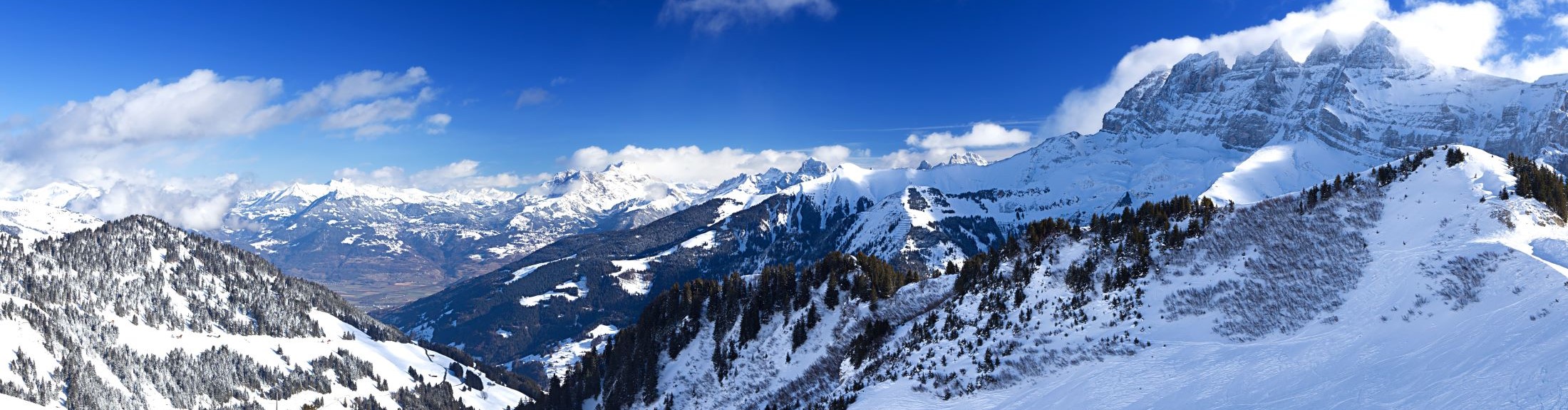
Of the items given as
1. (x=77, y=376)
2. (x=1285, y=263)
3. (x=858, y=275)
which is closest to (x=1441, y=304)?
(x=1285, y=263)

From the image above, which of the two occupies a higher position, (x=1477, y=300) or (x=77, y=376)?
(x=77, y=376)

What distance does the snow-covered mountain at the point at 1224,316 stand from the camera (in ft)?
135

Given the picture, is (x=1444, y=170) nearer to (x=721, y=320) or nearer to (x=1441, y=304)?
(x=1441, y=304)

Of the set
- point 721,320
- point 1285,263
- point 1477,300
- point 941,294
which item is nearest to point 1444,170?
point 1285,263

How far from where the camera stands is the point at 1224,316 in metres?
60.1

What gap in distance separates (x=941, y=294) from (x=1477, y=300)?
55486 millimetres

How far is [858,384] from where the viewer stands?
68375 mm

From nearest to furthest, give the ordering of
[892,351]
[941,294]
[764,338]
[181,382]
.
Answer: [892,351], [941,294], [764,338], [181,382]

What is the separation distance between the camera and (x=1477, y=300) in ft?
166

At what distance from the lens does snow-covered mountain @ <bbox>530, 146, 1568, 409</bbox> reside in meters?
41.2

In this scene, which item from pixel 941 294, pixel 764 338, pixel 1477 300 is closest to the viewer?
pixel 1477 300

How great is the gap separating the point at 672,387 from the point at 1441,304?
87.2 m

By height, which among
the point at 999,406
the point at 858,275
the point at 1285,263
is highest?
the point at 858,275

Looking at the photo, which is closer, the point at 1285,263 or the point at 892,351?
Answer: the point at 1285,263
